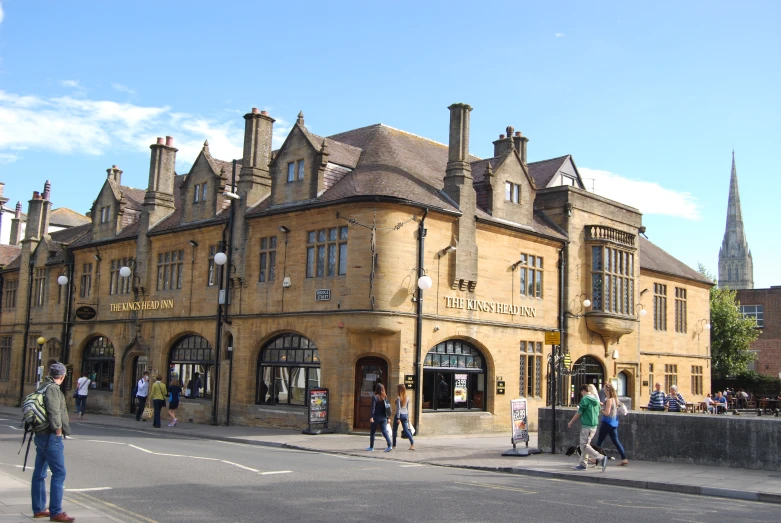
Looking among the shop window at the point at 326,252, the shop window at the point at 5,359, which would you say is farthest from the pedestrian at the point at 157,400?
the shop window at the point at 5,359

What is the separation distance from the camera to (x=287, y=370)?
26.6 meters

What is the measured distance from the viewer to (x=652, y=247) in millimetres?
41969

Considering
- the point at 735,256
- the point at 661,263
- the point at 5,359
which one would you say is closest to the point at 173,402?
the point at 5,359

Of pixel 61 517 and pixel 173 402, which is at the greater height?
pixel 173 402

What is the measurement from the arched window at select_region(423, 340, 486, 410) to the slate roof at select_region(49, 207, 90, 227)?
38802 mm

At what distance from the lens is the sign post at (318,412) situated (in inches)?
934

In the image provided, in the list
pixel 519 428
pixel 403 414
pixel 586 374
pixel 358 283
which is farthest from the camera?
pixel 586 374

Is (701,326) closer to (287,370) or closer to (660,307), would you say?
(660,307)

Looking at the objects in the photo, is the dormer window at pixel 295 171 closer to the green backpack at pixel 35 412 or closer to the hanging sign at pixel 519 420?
the hanging sign at pixel 519 420

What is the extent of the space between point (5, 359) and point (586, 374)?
3145cm

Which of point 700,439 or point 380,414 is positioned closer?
point 700,439

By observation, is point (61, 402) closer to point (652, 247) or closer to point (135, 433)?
point (135, 433)

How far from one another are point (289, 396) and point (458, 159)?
10013mm

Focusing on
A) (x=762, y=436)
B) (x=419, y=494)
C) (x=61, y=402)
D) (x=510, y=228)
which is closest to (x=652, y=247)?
(x=510, y=228)
